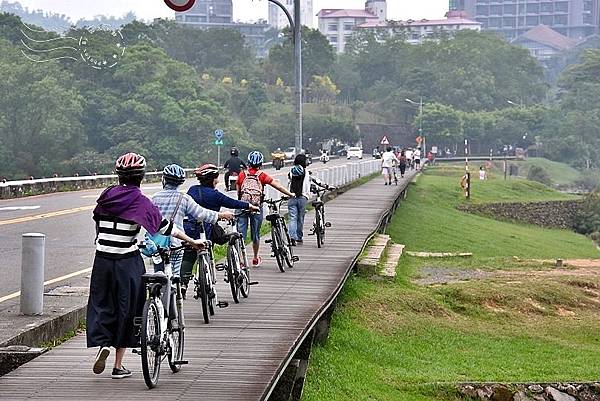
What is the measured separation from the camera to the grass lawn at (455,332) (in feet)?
45.5

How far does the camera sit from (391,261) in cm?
2391

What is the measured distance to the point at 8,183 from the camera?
38.2 metres

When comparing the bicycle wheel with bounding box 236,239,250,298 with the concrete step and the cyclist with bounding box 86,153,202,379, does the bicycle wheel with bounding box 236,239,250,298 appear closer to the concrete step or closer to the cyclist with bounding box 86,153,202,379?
the cyclist with bounding box 86,153,202,379

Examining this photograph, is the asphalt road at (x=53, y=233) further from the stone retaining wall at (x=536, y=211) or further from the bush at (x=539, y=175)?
the bush at (x=539, y=175)

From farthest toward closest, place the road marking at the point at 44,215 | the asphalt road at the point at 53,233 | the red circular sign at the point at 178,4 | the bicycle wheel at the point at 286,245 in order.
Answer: the road marking at the point at 44,215
the red circular sign at the point at 178,4
the asphalt road at the point at 53,233
the bicycle wheel at the point at 286,245

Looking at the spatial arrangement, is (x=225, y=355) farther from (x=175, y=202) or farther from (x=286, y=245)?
(x=286, y=245)

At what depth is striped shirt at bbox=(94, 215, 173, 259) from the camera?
9.75 meters

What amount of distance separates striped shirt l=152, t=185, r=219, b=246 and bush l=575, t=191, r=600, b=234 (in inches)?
2011

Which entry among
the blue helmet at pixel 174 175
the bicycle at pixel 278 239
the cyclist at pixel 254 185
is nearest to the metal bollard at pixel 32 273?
the blue helmet at pixel 174 175

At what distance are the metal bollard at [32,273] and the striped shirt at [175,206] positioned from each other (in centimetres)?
140

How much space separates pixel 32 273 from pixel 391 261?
12122 mm

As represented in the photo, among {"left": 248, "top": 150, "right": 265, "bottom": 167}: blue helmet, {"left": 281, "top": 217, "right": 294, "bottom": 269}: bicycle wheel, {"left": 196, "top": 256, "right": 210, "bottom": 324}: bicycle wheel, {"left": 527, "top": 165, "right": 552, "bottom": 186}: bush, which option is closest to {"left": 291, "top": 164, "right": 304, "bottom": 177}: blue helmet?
{"left": 281, "top": 217, "right": 294, "bottom": 269}: bicycle wheel

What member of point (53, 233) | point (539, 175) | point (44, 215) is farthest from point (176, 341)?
point (539, 175)

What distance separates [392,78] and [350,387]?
451 feet
